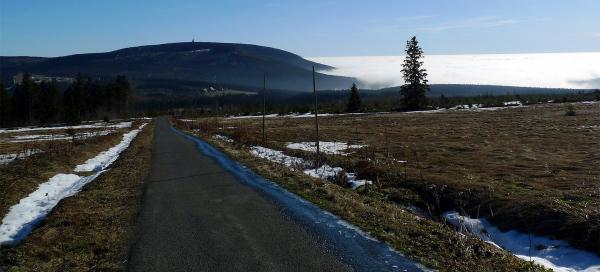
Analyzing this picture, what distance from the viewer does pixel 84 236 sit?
970 centimetres

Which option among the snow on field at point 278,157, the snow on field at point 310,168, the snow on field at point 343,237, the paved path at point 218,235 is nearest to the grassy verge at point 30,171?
the paved path at point 218,235

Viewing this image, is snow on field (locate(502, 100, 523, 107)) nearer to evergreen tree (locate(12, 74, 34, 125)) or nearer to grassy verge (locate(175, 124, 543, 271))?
grassy verge (locate(175, 124, 543, 271))

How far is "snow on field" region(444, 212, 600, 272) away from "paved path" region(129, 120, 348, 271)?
3.44 meters

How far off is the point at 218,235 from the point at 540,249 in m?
6.43

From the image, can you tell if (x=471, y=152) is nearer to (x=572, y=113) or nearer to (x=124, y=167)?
(x=124, y=167)

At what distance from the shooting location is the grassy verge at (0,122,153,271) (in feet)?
26.3

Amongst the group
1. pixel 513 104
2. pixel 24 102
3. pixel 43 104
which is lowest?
pixel 513 104

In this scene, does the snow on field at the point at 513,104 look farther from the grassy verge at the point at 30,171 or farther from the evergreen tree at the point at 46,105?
the evergreen tree at the point at 46,105

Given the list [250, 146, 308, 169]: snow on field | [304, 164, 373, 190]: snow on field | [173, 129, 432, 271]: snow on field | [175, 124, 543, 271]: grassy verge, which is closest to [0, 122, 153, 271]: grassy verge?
[173, 129, 432, 271]: snow on field

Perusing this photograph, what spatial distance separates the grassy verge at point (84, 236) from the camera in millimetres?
8031

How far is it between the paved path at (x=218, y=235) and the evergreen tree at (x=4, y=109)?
323ft

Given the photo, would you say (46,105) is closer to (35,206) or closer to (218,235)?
(35,206)

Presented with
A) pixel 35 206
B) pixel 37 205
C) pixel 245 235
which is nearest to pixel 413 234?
pixel 245 235

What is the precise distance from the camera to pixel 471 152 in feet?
78.2
